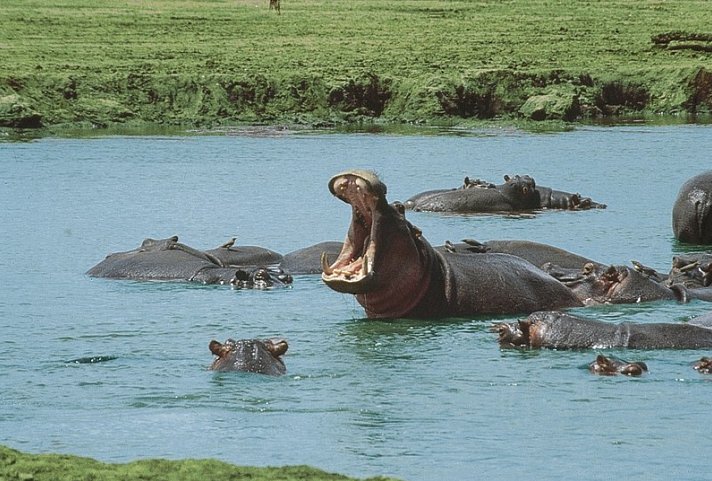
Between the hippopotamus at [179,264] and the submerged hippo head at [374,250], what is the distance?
1758mm

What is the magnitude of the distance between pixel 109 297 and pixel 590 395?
4.26m

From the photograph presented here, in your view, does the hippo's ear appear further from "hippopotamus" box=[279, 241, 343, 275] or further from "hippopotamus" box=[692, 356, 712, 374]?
"hippopotamus" box=[279, 241, 343, 275]

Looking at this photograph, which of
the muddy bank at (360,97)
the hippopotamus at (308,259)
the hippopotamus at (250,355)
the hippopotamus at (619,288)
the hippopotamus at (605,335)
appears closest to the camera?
the hippopotamus at (250,355)

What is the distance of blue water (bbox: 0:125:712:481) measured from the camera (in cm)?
631

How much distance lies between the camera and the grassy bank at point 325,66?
28.6 m

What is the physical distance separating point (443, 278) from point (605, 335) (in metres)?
1.58

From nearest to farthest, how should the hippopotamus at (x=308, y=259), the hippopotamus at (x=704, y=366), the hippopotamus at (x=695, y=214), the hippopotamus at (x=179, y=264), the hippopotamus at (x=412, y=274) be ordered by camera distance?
the hippopotamus at (x=704, y=366) < the hippopotamus at (x=412, y=274) < the hippopotamus at (x=179, y=264) < the hippopotamus at (x=308, y=259) < the hippopotamus at (x=695, y=214)

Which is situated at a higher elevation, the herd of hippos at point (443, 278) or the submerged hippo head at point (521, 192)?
the herd of hippos at point (443, 278)

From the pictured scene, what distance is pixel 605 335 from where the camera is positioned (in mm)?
8305

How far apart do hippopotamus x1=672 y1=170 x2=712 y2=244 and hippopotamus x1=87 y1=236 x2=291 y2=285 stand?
3.44 m

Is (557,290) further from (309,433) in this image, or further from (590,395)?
(309,433)

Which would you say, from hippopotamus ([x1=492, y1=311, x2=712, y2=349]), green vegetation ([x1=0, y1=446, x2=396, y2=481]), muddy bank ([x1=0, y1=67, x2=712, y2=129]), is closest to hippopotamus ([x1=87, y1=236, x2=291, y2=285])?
hippopotamus ([x1=492, y1=311, x2=712, y2=349])

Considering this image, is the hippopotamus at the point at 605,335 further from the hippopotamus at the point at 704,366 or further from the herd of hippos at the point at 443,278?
the hippopotamus at the point at 704,366

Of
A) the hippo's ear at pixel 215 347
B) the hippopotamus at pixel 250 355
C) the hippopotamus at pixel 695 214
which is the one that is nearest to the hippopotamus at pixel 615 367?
the hippopotamus at pixel 250 355
